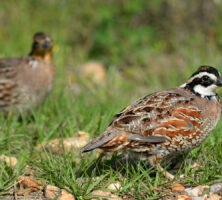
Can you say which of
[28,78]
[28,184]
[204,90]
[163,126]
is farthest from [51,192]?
[28,78]

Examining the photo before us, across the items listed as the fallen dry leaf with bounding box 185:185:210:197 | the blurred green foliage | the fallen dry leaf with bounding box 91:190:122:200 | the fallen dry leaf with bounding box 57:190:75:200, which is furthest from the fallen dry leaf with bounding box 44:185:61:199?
the blurred green foliage

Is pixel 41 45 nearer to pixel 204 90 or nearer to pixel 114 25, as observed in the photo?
pixel 204 90

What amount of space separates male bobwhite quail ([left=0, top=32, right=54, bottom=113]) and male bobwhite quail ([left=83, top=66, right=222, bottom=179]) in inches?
85.3

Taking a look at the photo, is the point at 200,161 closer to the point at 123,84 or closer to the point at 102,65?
the point at 123,84

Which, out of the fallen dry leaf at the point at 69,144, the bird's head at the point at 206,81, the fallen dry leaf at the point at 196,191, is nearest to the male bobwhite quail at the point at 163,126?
the bird's head at the point at 206,81

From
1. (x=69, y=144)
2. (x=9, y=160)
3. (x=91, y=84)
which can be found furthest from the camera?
(x=91, y=84)

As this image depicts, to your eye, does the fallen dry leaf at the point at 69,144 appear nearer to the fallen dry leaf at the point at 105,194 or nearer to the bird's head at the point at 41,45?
the fallen dry leaf at the point at 105,194

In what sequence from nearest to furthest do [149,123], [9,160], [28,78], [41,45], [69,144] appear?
[149,123] → [9,160] → [69,144] → [28,78] → [41,45]

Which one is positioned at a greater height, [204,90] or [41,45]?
[41,45]

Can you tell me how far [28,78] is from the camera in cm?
→ 647

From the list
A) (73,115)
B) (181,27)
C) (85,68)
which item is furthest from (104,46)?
(73,115)

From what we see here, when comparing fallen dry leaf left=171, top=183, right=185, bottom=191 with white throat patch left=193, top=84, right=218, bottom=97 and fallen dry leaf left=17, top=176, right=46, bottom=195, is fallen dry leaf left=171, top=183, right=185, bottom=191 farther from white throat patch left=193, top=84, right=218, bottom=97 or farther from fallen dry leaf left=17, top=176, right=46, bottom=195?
fallen dry leaf left=17, top=176, right=46, bottom=195

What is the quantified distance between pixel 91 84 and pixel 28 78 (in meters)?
2.30

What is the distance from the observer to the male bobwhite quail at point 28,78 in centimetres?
623
